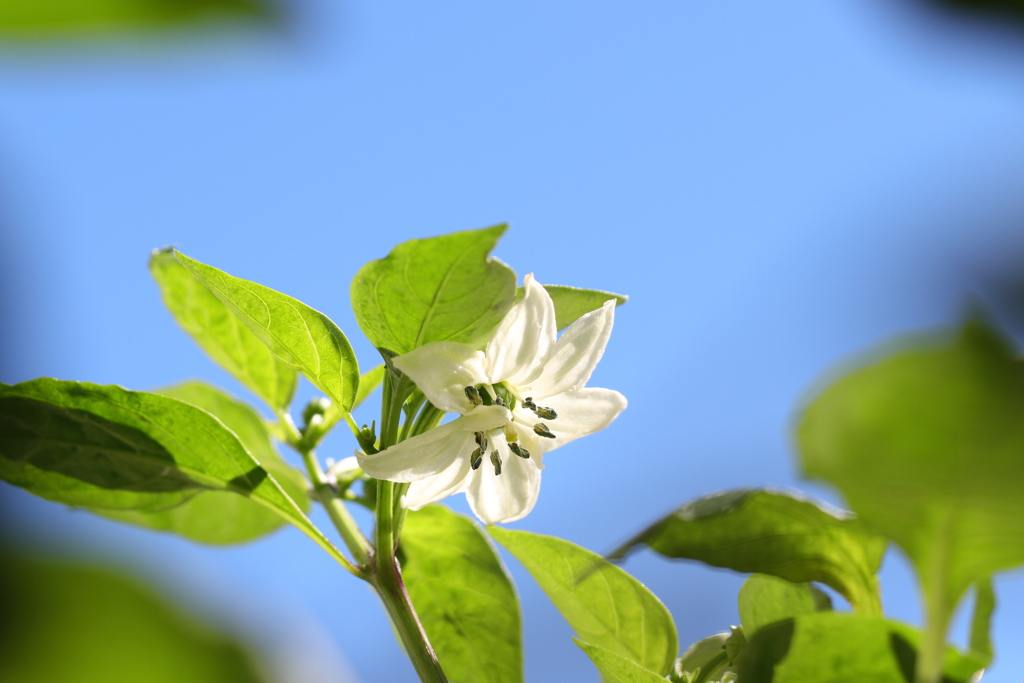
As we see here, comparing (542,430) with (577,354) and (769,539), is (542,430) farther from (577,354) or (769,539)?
(769,539)

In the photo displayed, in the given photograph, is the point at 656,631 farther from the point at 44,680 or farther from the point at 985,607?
the point at 44,680

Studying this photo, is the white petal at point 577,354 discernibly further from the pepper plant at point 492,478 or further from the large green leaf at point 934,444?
the large green leaf at point 934,444

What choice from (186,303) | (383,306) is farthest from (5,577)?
(186,303)

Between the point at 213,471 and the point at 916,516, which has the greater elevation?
the point at 916,516

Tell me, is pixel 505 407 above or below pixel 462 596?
above

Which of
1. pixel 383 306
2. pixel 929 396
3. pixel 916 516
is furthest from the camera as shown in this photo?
pixel 383 306

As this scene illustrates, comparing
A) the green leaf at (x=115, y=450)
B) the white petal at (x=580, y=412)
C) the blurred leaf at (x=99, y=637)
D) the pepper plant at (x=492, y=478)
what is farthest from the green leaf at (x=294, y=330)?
the blurred leaf at (x=99, y=637)

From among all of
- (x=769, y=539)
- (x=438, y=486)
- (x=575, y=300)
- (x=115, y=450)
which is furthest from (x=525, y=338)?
(x=115, y=450)
